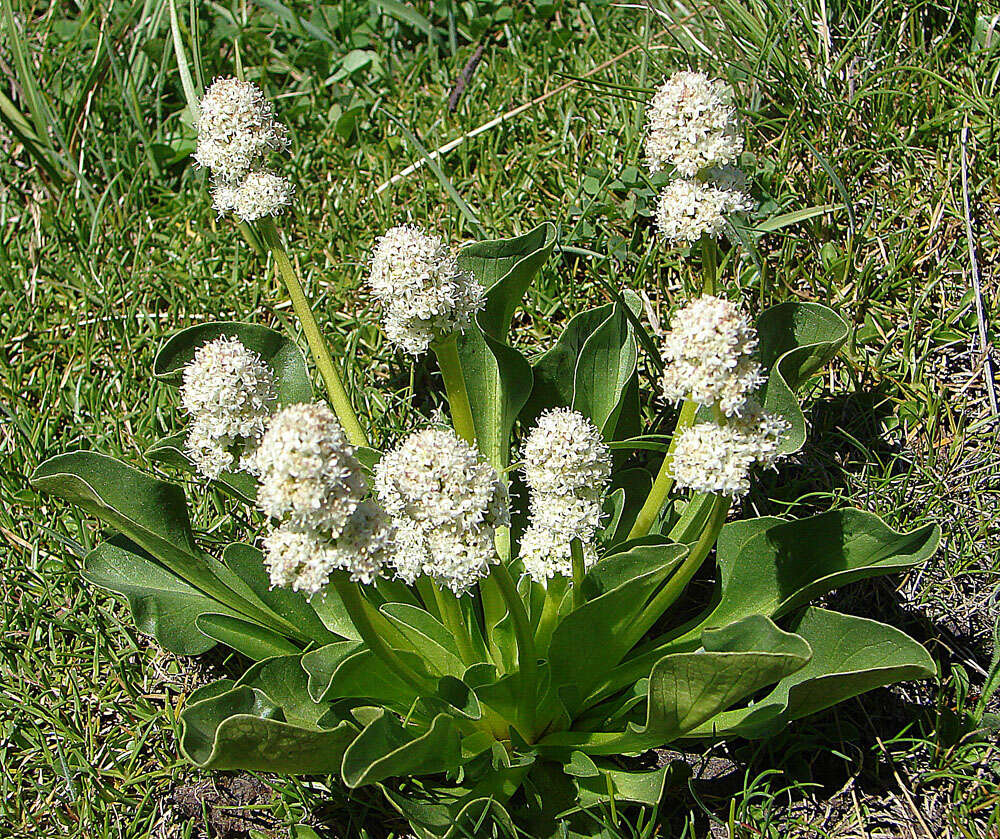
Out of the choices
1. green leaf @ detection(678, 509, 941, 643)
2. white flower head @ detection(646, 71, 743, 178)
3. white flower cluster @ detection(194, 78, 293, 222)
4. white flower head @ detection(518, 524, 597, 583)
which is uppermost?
white flower cluster @ detection(194, 78, 293, 222)

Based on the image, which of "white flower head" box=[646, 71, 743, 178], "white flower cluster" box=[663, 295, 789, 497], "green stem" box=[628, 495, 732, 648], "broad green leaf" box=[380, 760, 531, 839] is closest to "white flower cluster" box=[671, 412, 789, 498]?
"white flower cluster" box=[663, 295, 789, 497]

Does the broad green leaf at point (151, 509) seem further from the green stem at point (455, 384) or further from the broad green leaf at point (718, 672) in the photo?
the broad green leaf at point (718, 672)

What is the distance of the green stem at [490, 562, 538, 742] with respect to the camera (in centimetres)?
200

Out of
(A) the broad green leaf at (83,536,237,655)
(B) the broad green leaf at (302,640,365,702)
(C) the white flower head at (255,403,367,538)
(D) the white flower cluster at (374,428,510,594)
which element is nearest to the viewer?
(C) the white flower head at (255,403,367,538)

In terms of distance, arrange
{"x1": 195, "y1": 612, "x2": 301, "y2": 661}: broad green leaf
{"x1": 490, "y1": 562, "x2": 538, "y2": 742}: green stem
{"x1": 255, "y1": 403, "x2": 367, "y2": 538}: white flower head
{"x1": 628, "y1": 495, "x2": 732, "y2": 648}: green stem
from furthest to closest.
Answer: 1. {"x1": 195, "y1": 612, "x2": 301, "y2": 661}: broad green leaf
2. {"x1": 628, "y1": 495, "x2": 732, "y2": 648}: green stem
3. {"x1": 490, "y1": 562, "x2": 538, "y2": 742}: green stem
4. {"x1": 255, "y1": 403, "x2": 367, "y2": 538}: white flower head

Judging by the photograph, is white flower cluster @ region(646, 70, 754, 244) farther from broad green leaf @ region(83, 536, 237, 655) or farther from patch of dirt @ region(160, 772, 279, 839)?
patch of dirt @ region(160, 772, 279, 839)

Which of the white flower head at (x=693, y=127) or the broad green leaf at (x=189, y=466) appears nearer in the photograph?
the white flower head at (x=693, y=127)

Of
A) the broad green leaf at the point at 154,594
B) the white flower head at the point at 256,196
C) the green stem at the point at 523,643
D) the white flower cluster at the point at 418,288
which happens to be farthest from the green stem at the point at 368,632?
the white flower head at the point at 256,196

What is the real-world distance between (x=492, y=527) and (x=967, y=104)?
2591 millimetres

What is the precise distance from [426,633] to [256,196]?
3.63 ft

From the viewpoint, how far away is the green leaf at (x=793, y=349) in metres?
2.43

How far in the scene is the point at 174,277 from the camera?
152 inches

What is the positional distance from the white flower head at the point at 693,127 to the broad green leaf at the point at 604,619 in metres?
0.83

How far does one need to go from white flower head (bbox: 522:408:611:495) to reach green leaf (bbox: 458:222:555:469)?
2.57ft
